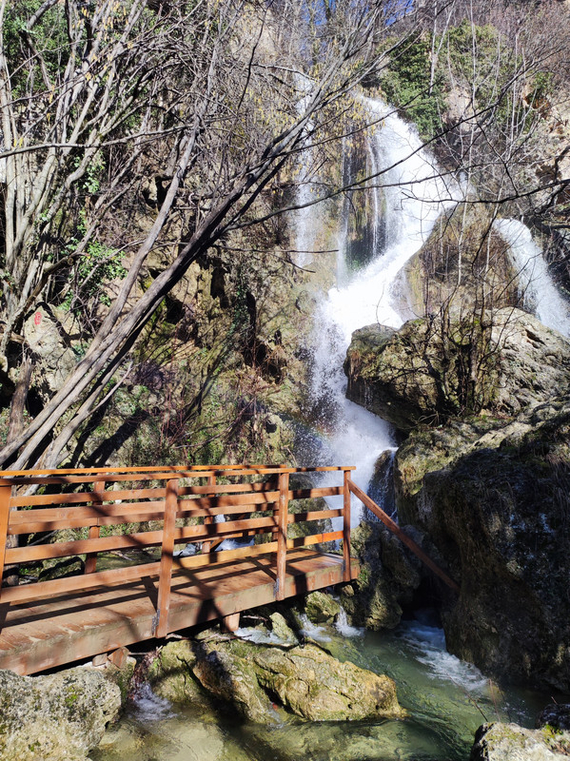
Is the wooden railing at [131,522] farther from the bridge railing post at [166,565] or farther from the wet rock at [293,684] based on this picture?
the wet rock at [293,684]

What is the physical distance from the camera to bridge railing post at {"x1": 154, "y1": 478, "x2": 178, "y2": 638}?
146 inches

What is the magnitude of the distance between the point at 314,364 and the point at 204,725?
10605 mm

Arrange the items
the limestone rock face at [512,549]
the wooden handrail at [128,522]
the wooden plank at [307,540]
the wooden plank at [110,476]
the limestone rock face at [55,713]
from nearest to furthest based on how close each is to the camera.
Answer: the limestone rock face at [55,713]
the wooden plank at [110,476]
the wooden handrail at [128,522]
the limestone rock face at [512,549]
the wooden plank at [307,540]

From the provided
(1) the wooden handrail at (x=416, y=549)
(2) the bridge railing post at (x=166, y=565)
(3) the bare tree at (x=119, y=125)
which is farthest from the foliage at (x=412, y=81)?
(2) the bridge railing post at (x=166, y=565)

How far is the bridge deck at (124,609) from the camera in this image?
307 cm

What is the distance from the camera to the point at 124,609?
12.4ft

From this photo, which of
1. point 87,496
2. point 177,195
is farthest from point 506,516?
point 177,195

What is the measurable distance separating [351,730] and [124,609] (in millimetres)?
1969

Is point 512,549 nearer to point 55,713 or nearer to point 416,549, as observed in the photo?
point 416,549

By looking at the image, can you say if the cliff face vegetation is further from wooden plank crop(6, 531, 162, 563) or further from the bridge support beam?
the bridge support beam

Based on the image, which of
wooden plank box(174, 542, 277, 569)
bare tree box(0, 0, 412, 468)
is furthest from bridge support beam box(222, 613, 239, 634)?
bare tree box(0, 0, 412, 468)

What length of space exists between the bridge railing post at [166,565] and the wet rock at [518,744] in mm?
2244

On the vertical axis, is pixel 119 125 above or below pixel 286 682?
above

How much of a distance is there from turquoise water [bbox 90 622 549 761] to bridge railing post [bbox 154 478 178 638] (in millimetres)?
627
